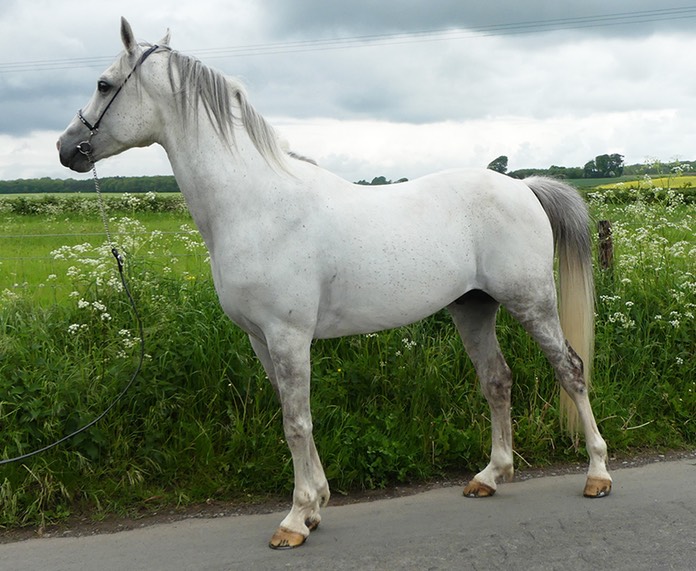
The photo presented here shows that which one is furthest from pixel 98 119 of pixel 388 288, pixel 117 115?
pixel 388 288

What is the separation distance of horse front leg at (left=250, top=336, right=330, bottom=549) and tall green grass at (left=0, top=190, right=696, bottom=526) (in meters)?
0.63

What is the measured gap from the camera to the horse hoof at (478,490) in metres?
4.12

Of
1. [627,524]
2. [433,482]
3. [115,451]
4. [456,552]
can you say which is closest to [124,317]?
[115,451]

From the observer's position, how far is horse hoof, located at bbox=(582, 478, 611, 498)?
4004 millimetres

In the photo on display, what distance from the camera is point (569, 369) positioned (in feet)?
13.5

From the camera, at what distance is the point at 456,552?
3324 millimetres

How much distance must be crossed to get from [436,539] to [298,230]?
1.68 metres

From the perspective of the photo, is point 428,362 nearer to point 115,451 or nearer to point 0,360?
point 115,451

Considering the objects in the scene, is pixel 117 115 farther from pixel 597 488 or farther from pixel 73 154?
pixel 597 488

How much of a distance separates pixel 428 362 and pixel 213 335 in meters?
1.49

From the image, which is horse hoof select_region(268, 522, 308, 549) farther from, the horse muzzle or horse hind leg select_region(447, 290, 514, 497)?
the horse muzzle

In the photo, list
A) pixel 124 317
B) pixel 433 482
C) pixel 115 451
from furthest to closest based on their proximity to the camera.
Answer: pixel 124 317, pixel 433 482, pixel 115 451

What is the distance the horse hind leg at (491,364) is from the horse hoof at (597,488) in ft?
1.50

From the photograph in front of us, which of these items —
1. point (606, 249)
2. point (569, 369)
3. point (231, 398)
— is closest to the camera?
point (569, 369)
